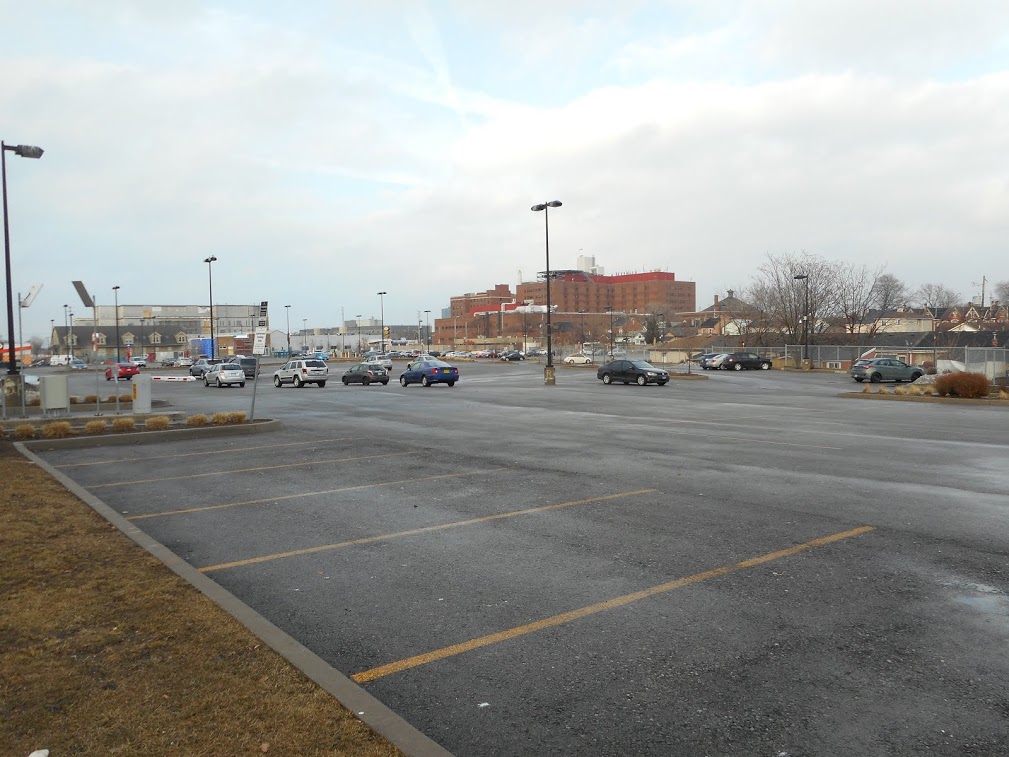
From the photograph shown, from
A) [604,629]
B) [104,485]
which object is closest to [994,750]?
[604,629]

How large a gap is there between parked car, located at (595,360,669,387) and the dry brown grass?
3543 centimetres

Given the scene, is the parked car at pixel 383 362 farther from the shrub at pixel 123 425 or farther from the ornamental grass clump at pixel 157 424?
the shrub at pixel 123 425

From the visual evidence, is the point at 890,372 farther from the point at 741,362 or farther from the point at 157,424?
the point at 157,424

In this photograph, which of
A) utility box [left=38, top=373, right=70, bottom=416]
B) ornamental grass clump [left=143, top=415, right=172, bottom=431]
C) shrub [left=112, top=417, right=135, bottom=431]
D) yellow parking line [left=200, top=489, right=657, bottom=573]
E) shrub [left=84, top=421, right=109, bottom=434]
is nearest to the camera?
yellow parking line [left=200, top=489, right=657, bottom=573]

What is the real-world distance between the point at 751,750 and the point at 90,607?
486cm

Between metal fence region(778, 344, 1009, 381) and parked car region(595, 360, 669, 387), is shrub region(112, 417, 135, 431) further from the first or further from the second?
metal fence region(778, 344, 1009, 381)

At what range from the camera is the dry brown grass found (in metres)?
3.73

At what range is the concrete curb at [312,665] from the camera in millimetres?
3756

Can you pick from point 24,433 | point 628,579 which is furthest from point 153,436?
point 628,579

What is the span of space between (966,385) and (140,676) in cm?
3245

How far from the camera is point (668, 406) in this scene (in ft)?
88.1

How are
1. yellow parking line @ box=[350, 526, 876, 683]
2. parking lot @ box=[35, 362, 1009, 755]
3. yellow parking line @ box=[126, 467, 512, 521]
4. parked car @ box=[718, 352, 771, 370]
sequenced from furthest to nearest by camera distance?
parked car @ box=[718, 352, 771, 370]
yellow parking line @ box=[126, 467, 512, 521]
yellow parking line @ box=[350, 526, 876, 683]
parking lot @ box=[35, 362, 1009, 755]

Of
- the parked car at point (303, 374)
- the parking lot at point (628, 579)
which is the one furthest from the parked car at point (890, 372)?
the parked car at point (303, 374)

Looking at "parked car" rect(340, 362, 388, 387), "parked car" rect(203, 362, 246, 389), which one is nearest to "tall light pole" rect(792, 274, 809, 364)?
"parked car" rect(340, 362, 388, 387)
